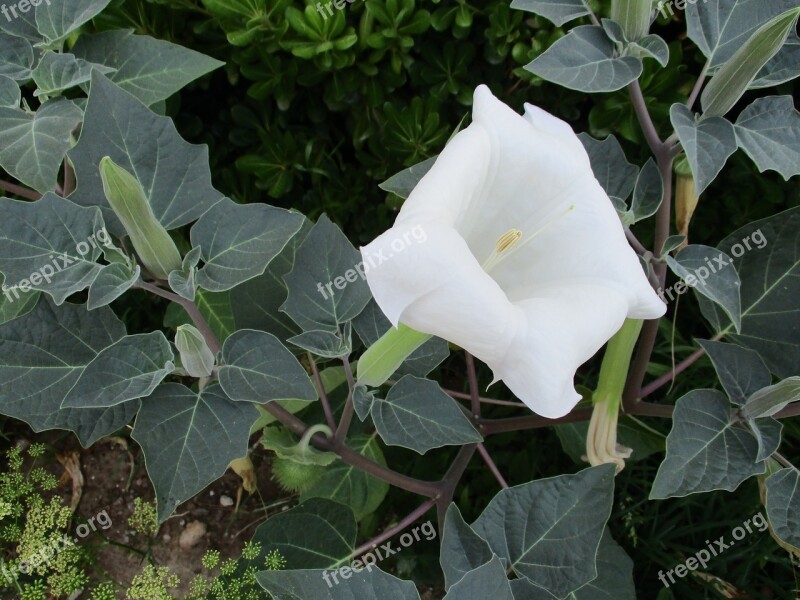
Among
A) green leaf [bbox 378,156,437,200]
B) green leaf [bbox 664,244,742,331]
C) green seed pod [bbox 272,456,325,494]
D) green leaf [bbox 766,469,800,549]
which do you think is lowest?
green seed pod [bbox 272,456,325,494]

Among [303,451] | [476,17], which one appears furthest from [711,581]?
[476,17]

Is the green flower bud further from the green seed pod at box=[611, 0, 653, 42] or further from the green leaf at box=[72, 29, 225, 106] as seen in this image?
the green seed pod at box=[611, 0, 653, 42]

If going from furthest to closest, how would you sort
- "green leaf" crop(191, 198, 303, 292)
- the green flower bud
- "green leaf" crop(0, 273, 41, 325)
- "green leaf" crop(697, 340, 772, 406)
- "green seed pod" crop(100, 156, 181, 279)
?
"green leaf" crop(0, 273, 41, 325), "green leaf" crop(697, 340, 772, 406), "green leaf" crop(191, 198, 303, 292), the green flower bud, "green seed pod" crop(100, 156, 181, 279)

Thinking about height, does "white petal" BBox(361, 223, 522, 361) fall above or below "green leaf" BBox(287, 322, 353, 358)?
above

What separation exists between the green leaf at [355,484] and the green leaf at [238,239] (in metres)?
0.60

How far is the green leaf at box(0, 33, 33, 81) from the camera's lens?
1408 mm

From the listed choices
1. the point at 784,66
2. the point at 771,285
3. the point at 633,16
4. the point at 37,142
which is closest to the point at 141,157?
the point at 37,142

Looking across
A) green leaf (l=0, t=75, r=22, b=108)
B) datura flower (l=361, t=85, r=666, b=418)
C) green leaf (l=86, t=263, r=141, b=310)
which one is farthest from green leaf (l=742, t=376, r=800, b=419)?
green leaf (l=0, t=75, r=22, b=108)

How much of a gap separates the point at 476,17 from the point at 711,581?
55.8 inches

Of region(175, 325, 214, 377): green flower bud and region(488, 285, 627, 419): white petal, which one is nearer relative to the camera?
region(488, 285, 627, 419): white petal

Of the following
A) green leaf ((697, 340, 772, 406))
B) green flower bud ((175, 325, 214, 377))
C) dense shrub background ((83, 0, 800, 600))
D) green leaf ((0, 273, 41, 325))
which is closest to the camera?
green flower bud ((175, 325, 214, 377))

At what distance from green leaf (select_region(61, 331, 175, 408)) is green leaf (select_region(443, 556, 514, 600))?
54 centimetres

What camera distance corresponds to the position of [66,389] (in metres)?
1.30

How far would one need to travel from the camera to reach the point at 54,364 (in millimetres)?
1311
